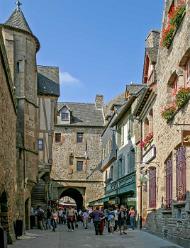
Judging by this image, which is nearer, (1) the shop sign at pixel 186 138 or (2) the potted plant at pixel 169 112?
(1) the shop sign at pixel 186 138

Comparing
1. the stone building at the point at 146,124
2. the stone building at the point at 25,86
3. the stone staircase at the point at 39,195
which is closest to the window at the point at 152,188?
the stone building at the point at 146,124

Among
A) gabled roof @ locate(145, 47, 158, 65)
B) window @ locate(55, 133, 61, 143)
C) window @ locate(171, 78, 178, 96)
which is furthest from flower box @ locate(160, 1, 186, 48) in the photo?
window @ locate(55, 133, 61, 143)

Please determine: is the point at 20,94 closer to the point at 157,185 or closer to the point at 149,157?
the point at 149,157

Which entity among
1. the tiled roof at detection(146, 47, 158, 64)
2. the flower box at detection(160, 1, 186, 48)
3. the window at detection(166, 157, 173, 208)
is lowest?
the window at detection(166, 157, 173, 208)

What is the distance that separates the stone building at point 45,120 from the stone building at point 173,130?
20103mm

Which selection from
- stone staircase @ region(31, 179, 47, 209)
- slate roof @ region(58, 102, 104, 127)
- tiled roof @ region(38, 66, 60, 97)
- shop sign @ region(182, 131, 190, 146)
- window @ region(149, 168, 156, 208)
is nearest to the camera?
shop sign @ region(182, 131, 190, 146)

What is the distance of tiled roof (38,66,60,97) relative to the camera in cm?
4247

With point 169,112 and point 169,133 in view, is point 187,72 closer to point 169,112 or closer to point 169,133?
point 169,112

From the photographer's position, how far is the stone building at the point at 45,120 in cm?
4103

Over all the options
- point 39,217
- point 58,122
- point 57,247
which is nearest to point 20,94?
point 39,217

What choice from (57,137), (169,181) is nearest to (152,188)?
(169,181)

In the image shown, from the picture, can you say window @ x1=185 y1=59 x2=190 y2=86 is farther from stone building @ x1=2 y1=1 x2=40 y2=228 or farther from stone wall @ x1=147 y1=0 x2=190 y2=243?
stone building @ x1=2 y1=1 x2=40 y2=228

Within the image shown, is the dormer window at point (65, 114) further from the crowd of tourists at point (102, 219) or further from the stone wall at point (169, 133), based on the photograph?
the stone wall at point (169, 133)

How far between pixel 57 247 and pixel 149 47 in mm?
13846
